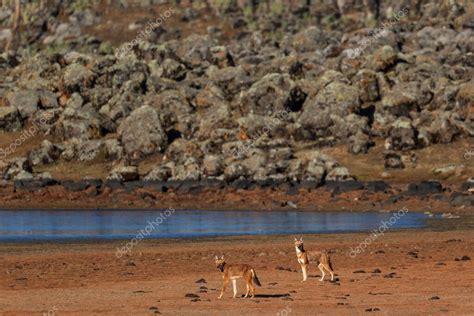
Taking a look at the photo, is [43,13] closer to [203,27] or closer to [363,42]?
[203,27]

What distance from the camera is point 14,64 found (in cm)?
11000

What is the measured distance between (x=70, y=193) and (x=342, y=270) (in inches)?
1560

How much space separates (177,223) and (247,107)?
31497 mm

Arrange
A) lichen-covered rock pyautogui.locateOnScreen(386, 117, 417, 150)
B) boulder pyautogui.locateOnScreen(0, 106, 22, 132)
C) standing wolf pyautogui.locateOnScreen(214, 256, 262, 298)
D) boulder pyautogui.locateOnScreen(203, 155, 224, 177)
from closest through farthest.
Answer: standing wolf pyautogui.locateOnScreen(214, 256, 262, 298), boulder pyautogui.locateOnScreen(203, 155, 224, 177), lichen-covered rock pyautogui.locateOnScreen(386, 117, 417, 150), boulder pyautogui.locateOnScreen(0, 106, 22, 132)

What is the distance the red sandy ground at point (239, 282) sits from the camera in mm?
22547

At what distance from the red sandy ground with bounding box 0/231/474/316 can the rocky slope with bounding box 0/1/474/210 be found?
2294 centimetres

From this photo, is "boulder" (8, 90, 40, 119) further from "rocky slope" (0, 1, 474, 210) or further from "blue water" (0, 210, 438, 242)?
"blue water" (0, 210, 438, 242)

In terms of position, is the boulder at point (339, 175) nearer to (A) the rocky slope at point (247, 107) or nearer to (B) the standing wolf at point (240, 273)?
(A) the rocky slope at point (247, 107)

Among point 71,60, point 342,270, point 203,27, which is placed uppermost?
point 203,27

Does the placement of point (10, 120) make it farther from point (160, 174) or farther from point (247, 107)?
point (160, 174)

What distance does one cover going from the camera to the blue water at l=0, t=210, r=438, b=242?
45375 millimetres

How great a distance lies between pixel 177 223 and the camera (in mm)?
52438

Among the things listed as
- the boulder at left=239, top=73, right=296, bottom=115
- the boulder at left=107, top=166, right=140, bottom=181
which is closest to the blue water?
the boulder at left=107, top=166, right=140, bottom=181

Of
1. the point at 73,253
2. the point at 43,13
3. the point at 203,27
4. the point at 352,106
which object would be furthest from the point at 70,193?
the point at 43,13
